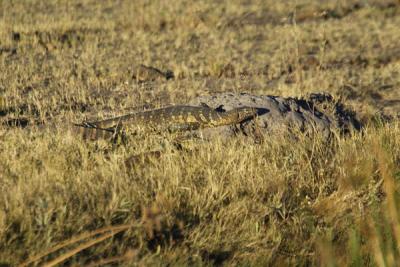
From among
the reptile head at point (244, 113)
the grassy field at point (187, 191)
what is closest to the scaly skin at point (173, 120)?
the reptile head at point (244, 113)

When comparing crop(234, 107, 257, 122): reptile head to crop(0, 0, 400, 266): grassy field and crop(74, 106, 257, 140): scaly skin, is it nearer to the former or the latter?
crop(74, 106, 257, 140): scaly skin

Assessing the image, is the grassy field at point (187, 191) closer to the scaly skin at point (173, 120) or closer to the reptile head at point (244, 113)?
the scaly skin at point (173, 120)

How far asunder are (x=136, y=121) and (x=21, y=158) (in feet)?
6.93

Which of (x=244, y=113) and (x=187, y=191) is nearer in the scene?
(x=187, y=191)

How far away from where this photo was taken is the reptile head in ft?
21.6

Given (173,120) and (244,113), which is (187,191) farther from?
(173,120)

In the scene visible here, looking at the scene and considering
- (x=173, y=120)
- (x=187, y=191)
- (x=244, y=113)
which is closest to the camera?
(x=187, y=191)

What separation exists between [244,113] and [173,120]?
2.46 ft

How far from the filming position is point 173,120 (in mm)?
6891

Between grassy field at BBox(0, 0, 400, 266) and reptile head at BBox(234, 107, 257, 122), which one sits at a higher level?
reptile head at BBox(234, 107, 257, 122)

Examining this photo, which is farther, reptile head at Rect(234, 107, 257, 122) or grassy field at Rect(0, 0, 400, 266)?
reptile head at Rect(234, 107, 257, 122)

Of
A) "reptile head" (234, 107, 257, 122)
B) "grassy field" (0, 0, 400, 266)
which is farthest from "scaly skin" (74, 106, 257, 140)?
"grassy field" (0, 0, 400, 266)

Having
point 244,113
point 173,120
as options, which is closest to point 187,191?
point 244,113

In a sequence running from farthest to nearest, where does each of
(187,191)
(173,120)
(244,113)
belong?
1. (173,120)
2. (244,113)
3. (187,191)
